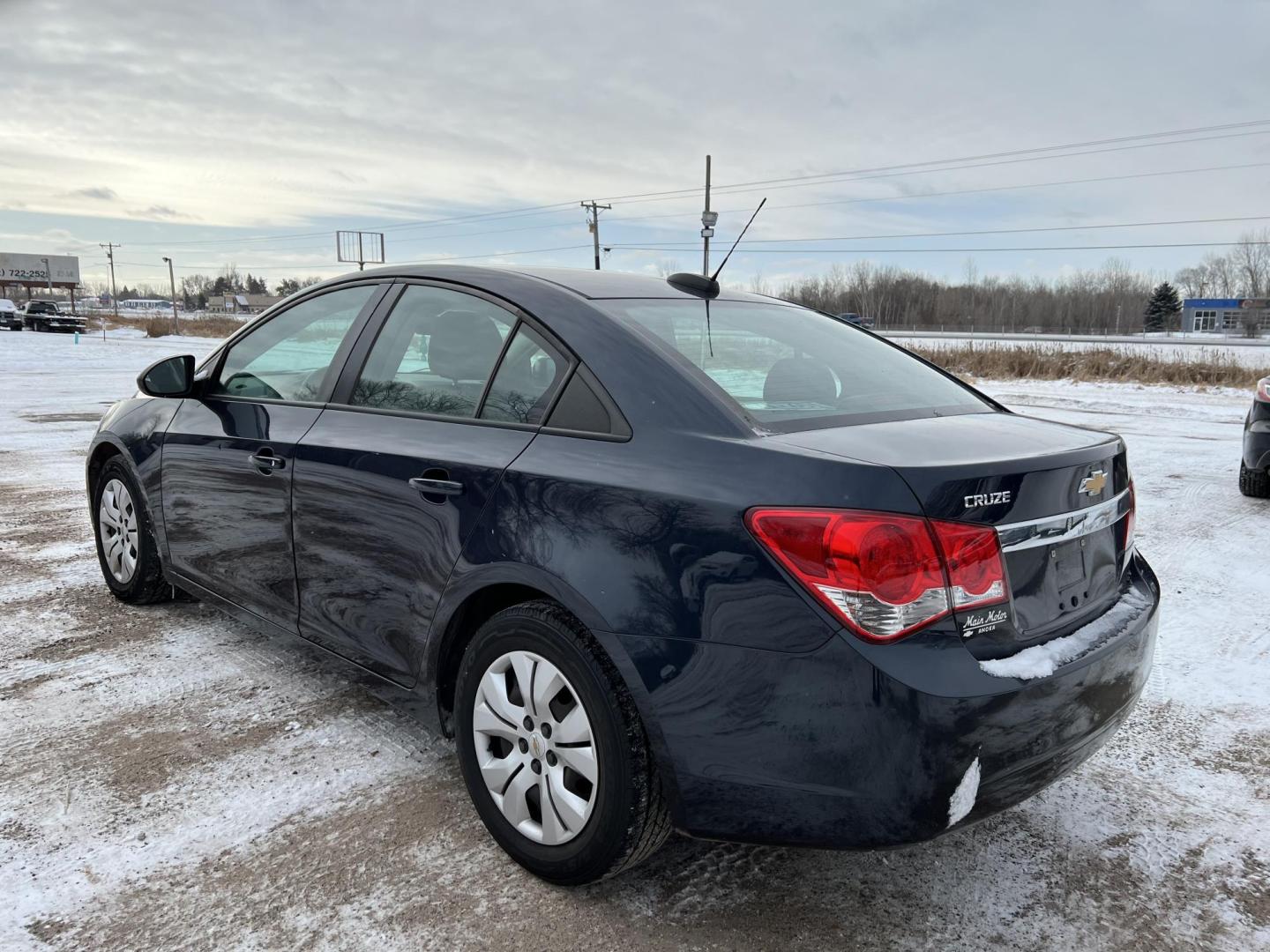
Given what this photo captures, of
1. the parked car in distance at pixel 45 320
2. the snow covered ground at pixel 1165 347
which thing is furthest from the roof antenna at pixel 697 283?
the parked car in distance at pixel 45 320

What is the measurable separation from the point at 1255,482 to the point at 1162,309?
102 m

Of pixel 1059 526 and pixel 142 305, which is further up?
pixel 142 305

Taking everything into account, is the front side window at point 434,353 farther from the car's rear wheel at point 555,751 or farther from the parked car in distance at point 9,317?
the parked car in distance at point 9,317

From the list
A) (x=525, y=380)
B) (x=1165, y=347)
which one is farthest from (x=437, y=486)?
(x=1165, y=347)

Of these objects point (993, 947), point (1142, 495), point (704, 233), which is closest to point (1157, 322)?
point (704, 233)

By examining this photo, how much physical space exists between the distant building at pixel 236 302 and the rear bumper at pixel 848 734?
107 meters

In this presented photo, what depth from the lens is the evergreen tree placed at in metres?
94.0

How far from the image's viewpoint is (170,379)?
3682mm

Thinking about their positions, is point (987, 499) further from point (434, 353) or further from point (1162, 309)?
point (1162, 309)

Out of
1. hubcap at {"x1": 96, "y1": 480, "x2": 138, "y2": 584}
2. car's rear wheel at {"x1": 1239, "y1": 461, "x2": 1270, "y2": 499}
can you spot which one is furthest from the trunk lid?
car's rear wheel at {"x1": 1239, "y1": 461, "x2": 1270, "y2": 499}

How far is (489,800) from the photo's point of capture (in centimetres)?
240

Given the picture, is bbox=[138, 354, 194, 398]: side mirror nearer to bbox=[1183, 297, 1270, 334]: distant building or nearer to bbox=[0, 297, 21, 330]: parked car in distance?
bbox=[0, 297, 21, 330]: parked car in distance

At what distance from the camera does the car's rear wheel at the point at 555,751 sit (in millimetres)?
2076

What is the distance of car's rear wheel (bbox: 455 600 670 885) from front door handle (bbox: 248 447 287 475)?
45.1 inches
